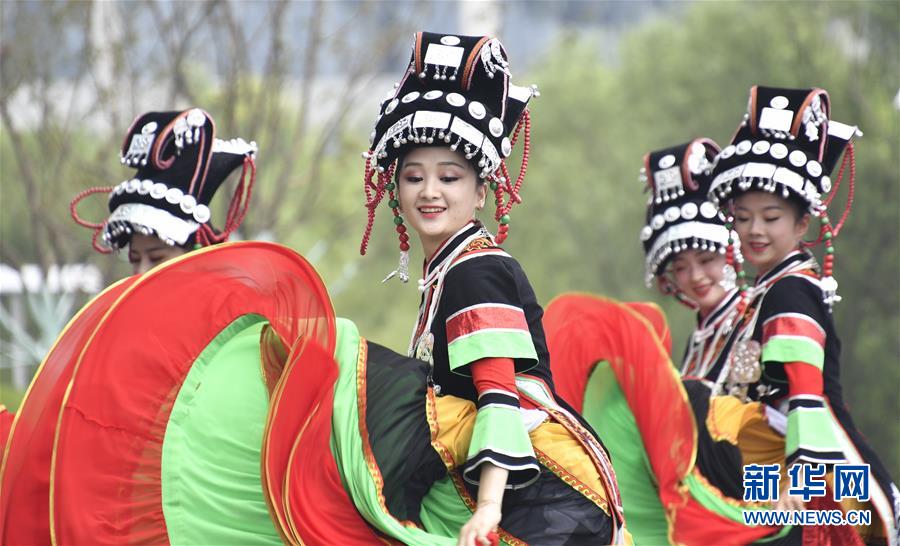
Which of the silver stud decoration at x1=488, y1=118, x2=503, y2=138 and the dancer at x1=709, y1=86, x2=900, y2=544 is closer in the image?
the silver stud decoration at x1=488, y1=118, x2=503, y2=138

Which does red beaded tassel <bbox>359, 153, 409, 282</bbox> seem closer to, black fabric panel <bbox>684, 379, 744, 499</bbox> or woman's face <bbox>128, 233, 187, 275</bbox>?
woman's face <bbox>128, 233, 187, 275</bbox>

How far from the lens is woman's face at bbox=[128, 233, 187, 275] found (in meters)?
4.82

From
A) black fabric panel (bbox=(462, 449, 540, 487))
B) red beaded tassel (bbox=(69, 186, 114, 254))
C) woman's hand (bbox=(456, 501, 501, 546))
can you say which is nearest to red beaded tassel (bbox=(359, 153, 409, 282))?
black fabric panel (bbox=(462, 449, 540, 487))

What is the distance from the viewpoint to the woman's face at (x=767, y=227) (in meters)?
4.75

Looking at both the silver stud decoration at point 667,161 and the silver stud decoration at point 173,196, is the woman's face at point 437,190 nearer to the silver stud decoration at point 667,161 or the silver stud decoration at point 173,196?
the silver stud decoration at point 173,196

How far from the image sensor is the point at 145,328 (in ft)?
10.0

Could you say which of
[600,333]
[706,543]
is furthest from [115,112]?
[706,543]

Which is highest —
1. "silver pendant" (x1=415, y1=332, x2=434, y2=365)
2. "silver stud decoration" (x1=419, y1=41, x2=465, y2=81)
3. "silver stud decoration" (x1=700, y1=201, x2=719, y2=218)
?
"silver stud decoration" (x1=700, y1=201, x2=719, y2=218)

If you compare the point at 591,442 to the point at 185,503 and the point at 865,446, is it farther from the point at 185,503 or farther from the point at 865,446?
the point at 865,446

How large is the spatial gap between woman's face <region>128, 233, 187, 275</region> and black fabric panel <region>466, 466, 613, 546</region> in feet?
6.58

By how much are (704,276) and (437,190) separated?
8.44 ft

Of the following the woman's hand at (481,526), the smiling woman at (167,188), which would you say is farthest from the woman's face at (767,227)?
the woman's hand at (481,526)

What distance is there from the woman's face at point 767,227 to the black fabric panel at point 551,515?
184cm

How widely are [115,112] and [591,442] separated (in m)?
7.08
